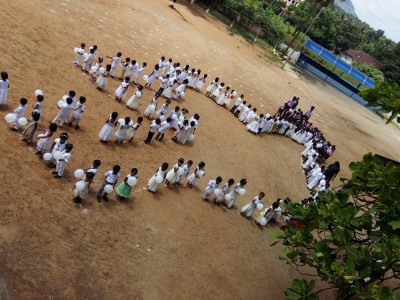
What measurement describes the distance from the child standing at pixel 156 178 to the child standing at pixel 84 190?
1.91m

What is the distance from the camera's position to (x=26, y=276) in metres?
6.18

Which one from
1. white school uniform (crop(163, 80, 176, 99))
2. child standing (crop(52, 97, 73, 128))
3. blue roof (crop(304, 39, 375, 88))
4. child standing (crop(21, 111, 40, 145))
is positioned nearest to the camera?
child standing (crop(21, 111, 40, 145))

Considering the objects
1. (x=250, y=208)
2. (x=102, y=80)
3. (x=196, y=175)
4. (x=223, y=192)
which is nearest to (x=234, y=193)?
(x=223, y=192)

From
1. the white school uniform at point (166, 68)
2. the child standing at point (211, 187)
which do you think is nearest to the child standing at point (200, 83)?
the white school uniform at point (166, 68)

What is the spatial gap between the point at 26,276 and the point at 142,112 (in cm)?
810

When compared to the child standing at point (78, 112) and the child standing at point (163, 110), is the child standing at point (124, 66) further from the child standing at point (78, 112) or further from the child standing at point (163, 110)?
the child standing at point (78, 112)

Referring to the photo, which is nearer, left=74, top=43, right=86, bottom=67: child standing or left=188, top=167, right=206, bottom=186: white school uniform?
left=188, top=167, right=206, bottom=186: white school uniform

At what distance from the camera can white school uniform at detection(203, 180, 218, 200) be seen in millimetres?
10586

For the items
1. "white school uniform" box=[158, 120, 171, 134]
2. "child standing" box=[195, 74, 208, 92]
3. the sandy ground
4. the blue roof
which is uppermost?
the blue roof

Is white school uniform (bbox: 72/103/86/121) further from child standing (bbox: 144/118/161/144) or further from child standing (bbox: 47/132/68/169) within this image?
child standing (bbox: 144/118/161/144)

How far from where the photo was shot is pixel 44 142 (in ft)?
27.9

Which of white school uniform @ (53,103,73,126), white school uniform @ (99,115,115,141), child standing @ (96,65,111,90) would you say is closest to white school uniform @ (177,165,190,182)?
white school uniform @ (99,115,115,141)

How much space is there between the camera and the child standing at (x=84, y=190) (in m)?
7.93

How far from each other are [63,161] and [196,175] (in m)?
4.02
